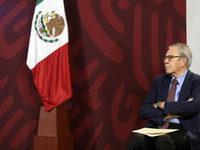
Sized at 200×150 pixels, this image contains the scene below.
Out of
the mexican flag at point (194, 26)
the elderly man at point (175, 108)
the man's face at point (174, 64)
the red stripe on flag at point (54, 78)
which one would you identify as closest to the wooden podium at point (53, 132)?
the red stripe on flag at point (54, 78)

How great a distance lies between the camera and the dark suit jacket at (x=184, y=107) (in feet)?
8.36

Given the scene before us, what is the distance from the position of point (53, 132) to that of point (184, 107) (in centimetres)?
119

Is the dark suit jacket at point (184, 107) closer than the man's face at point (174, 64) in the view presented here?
Yes

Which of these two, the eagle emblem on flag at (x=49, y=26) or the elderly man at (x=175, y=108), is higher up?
the eagle emblem on flag at (x=49, y=26)

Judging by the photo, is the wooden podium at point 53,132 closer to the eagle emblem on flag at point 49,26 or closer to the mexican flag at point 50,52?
the mexican flag at point 50,52

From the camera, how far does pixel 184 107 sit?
8.35ft


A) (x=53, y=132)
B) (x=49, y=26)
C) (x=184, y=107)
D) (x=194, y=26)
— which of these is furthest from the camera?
(x=194, y=26)

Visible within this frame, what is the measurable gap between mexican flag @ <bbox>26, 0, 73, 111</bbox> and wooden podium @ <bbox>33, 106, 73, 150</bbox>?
157mm

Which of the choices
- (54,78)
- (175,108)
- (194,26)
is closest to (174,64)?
(175,108)

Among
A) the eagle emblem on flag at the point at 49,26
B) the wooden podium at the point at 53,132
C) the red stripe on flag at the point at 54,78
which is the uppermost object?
the eagle emblem on flag at the point at 49,26

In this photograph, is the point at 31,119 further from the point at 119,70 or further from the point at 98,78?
the point at 119,70

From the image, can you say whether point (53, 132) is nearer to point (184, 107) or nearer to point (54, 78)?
point (54, 78)

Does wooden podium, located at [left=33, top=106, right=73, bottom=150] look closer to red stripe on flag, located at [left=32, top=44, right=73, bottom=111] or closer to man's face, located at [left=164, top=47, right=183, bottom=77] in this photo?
red stripe on flag, located at [left=32, top=44, right=73, bottom=111]

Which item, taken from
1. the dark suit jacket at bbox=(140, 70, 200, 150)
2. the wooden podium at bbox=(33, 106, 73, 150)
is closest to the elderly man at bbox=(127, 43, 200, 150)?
the dark suit jacket at bbox=(140, 70, 200, 150)
